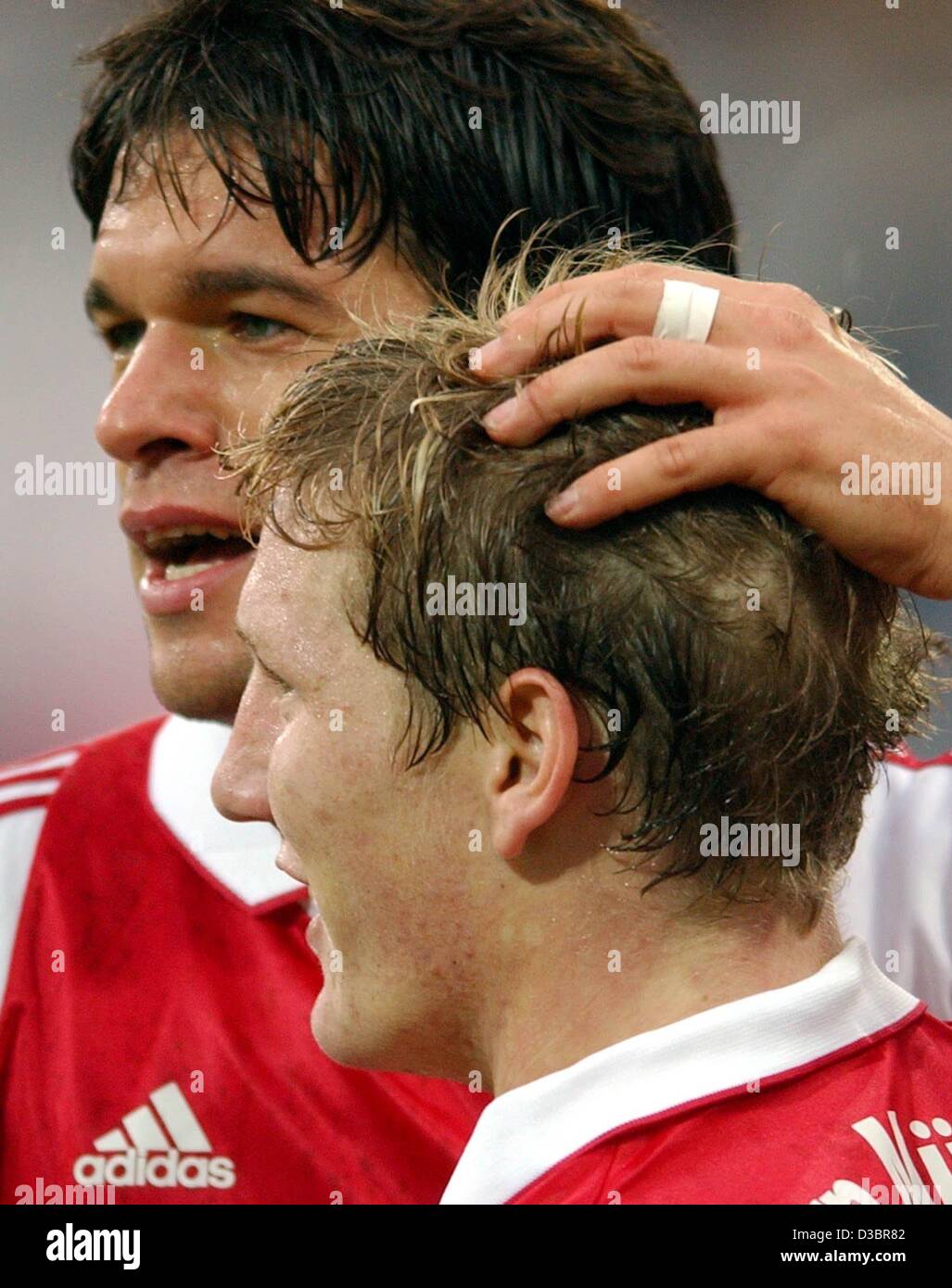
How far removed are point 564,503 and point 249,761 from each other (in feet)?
1.12

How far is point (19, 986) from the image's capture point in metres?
1.50

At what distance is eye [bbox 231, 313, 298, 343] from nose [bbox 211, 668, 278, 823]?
17.7 inches

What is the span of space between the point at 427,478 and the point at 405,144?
2.02 feet

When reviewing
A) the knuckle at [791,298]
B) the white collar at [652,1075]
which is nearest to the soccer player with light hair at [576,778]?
the white collar at [652,1075]

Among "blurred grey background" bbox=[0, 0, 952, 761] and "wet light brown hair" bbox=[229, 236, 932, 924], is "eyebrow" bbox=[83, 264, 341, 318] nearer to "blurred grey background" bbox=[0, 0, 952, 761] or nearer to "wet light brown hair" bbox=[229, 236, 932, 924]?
"wet light brown hair" bbox=[229, 236, 932, 924]

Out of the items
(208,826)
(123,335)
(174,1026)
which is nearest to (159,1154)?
(174,1026)

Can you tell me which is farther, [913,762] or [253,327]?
[913,762]

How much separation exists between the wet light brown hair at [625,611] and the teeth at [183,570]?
0.50 meters

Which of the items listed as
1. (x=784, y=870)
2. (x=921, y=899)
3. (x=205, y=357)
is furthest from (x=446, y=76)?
(x=921, y=899)

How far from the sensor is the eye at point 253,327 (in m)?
1.42

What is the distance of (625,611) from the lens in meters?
0.89

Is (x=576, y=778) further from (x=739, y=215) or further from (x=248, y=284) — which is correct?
(x=739, y=215)

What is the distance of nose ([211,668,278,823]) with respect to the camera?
1.05 metres
